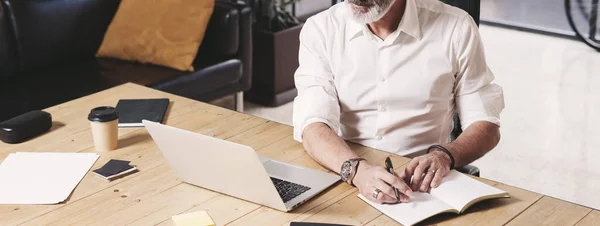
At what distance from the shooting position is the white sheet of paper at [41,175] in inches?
69.3

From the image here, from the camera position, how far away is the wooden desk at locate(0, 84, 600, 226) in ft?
5.32

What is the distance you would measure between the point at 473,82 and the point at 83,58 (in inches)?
93.9

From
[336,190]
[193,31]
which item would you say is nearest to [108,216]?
[336,190]

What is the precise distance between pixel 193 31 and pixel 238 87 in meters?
0.38

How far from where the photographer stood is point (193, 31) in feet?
12.4

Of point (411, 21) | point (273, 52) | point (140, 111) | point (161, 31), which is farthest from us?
point (273, 52)

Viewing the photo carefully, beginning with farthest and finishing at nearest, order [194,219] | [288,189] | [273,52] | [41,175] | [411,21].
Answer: [273,52]
[411,21]
[41,175]
[288,189]
[194,219]

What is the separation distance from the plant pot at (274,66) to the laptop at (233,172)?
2.40 m

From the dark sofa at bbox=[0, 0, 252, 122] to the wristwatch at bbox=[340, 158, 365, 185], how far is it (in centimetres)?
188

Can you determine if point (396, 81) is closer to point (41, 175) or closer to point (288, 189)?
point (288, 189)

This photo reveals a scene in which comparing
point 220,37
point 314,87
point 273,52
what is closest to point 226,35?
point 220,37

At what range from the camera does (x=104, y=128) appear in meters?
2.00

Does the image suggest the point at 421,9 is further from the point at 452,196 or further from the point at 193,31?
the point at 193,31

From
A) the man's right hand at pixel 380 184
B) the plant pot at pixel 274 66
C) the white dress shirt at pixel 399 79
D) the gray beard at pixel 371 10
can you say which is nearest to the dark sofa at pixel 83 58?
the plant pot at pixel 274 66
